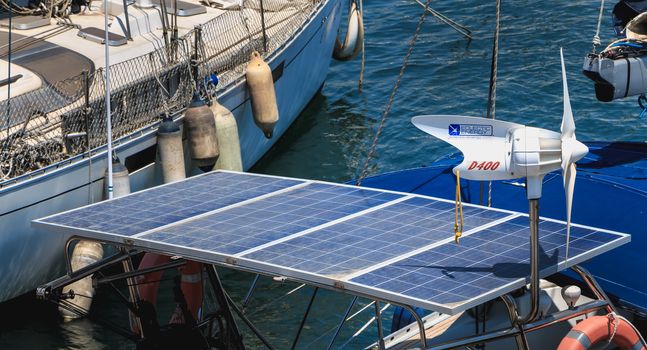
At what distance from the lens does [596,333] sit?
879cm

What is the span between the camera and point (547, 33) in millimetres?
24531

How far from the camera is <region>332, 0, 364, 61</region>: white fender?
2270 cm

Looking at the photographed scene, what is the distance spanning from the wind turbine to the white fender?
15.0 m

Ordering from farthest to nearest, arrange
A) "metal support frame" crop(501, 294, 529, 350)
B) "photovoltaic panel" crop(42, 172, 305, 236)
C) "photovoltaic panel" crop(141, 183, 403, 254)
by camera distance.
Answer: "photovoltaic panel" crop(42, 172, 305, 236) → "photovoltaic panel" crop(141, 183, 403, 254) → "metal support frame" crop(501, 294, 529, 350)

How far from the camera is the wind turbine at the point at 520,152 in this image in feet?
25.4

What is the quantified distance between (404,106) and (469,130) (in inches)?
548

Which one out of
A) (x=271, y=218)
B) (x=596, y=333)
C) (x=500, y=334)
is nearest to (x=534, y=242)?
(x=500, y=334)

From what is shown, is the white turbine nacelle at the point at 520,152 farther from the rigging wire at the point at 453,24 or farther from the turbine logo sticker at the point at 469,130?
the rigging wire at the point at 453,24

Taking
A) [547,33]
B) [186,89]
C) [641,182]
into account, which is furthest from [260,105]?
[547,33]

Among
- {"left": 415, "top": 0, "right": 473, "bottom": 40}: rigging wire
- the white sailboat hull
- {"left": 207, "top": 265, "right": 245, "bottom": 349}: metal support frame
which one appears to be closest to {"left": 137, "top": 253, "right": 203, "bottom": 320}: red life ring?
{"left": 207, "top": 265, "right": 245, "bottom": 349}: metal support frame

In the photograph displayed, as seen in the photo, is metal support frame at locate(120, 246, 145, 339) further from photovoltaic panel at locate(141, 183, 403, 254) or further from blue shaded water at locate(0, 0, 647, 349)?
blue shaded water at locate(0, 0, 647, 349)

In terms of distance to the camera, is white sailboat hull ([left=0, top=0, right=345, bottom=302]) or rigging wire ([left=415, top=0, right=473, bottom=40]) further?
rigging wire ([left=415, top=0, right=473, bottom=40])

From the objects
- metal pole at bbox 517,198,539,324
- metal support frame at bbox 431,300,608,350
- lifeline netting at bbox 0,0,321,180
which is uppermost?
metal pole at bbox 517,198,539,324

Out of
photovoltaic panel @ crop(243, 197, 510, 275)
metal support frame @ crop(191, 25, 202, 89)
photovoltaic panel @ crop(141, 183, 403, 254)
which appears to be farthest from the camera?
metal support frame @ crop(191, 25, 202, 89)
